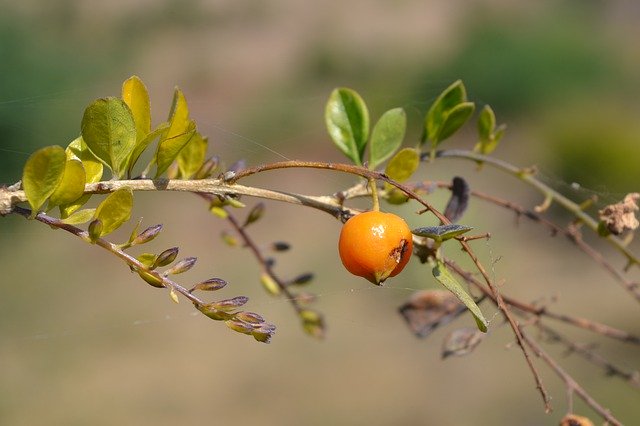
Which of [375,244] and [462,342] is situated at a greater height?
[375,244]

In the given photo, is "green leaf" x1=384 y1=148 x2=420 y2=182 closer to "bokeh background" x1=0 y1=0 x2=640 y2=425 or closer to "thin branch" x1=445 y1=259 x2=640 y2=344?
"thin branch" x1=445 y1=259 x2=640 y2=344

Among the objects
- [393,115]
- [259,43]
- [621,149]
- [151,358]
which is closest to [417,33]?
[259,43]

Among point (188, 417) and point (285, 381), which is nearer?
point (188, 417)

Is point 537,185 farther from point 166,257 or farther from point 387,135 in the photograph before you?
point 166,257

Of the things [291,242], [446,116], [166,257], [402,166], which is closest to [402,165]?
[402,166]

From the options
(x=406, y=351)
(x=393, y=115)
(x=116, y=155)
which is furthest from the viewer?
(x=406, y=351)

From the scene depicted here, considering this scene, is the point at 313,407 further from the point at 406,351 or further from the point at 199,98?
the point at 199,98
